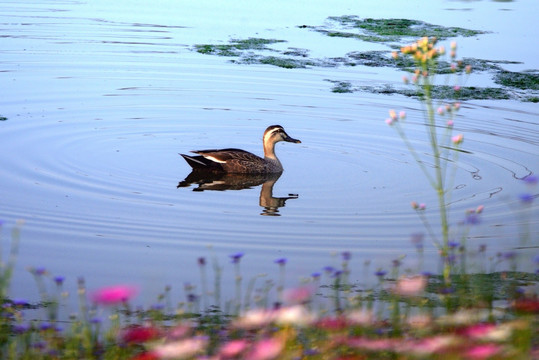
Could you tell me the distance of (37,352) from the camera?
16.9 feet

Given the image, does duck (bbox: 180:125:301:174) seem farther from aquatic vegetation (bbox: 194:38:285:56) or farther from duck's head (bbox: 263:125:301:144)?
aquatic vegetation (bbox: 194:38:285:56)

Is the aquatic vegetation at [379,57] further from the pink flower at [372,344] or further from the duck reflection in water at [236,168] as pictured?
the pink flower at [372,344]

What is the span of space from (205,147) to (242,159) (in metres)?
0.96

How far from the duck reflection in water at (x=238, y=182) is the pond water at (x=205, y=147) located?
0.08m

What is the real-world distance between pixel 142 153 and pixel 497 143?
4783 millimetres

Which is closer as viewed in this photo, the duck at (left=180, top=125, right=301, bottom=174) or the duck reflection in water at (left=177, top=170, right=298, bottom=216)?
the duck reflection in water at (left=177, top=170, right=298, bottom=216)

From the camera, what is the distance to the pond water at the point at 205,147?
881cm

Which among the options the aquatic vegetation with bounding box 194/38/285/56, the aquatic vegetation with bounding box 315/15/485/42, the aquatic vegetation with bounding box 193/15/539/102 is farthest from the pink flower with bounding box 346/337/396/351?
the aquatic vegetation with bounding box 315/15/485/42

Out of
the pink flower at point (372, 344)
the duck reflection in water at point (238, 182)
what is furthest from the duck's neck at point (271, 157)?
the pink flower at point (372, 344)

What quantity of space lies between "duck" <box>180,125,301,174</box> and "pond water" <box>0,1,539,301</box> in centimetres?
24

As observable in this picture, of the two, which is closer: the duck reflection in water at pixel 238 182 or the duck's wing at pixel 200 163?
the duck reflection in water at pixel 238 182

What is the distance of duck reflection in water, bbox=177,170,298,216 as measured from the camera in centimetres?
1093

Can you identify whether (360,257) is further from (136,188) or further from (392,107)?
(392,107)

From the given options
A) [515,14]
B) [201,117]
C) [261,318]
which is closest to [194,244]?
[261,318]
